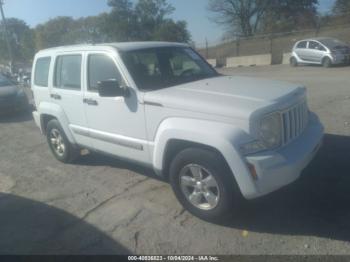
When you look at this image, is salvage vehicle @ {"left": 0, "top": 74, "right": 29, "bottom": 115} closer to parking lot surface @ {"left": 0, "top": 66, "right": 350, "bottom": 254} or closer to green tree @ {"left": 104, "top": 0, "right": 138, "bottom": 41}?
parking lot surface @ {"left": 0, "top": 66, "right": 350, "bottom": 254}

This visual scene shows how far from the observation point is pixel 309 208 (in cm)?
427

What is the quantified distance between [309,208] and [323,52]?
55.6 feet

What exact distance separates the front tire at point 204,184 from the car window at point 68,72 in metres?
2.28

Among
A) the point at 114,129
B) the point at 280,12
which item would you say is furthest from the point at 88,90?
the point at 280,12

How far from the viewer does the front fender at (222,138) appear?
370 cm

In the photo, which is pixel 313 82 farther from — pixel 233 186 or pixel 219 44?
pixel 219 44

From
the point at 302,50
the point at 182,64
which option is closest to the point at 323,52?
the point at 302,50

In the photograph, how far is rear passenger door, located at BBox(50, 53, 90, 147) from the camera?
5.63 metres

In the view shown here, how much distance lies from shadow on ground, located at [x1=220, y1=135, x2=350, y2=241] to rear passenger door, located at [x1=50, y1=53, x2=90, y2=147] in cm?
276

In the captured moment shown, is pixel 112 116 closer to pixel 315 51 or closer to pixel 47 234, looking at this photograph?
pixel 47 234

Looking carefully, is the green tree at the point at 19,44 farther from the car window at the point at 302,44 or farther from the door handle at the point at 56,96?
the door handle at the point at 56,96

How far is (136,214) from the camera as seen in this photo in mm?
4594

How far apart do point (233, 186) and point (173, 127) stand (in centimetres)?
90

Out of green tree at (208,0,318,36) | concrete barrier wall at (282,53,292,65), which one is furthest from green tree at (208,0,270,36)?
concrete barrier wall at (282,53,292,65)
